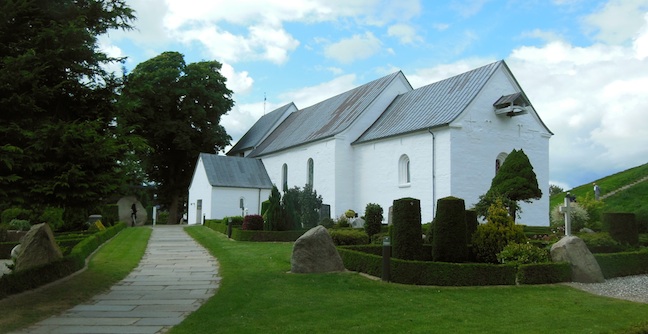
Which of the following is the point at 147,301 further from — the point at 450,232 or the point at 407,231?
the point at 450,232

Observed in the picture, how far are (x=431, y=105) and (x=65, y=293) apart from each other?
20.6 m

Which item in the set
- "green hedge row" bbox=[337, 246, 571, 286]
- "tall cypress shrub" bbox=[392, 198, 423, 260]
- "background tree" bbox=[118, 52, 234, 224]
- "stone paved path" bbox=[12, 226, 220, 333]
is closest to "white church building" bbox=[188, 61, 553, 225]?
"background tree" bbox=[118, 52, 234, 224]

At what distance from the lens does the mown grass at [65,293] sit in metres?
7.35

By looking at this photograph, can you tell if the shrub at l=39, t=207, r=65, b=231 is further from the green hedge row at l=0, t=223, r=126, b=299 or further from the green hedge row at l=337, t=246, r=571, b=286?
the green hedge row at l=337, t=246, r=571, b=286

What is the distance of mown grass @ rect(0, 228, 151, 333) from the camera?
24.1ft

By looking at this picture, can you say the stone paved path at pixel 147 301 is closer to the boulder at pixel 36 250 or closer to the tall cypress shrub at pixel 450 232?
the boulder at pixel 36 250

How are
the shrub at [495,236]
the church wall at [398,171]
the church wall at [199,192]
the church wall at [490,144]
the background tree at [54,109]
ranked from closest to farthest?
1. the background tree at [54,109]
2. the shrub at [495,236]
3. the church wall at [490,144]
4. the church wall at [398,171]
5. the church wall at [199,192]

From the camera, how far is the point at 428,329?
637 cm

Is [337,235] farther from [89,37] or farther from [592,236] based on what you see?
[89,37]

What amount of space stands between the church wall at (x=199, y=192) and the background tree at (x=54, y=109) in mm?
26087

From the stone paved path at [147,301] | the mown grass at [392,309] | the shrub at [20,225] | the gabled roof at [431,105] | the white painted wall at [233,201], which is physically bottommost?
the stone paved path at [147,301]

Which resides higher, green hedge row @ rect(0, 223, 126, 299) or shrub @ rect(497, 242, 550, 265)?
shrub @ rect(497, 242, 550, 265)

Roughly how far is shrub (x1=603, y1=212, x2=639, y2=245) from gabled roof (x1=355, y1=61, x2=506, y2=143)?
10094 millimetres

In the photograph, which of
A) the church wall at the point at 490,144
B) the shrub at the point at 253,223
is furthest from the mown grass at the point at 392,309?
the church wall at the point at 490,144
